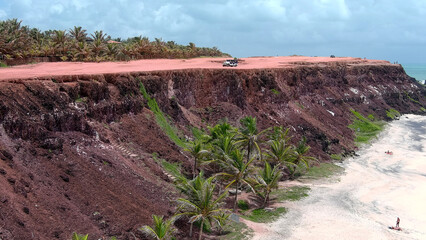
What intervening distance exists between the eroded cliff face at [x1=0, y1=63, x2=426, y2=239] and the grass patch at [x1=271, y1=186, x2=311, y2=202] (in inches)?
419

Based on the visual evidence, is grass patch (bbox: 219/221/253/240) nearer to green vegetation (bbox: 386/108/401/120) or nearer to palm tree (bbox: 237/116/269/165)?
palm tree (bbox: 237/116/269/165)

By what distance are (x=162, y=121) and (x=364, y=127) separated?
52.3 meters

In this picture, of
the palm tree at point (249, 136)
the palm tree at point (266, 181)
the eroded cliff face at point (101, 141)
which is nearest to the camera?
the eroded cliff face at point (101, 141)

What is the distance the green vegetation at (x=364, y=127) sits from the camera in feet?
244

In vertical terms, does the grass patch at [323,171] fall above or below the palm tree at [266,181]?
below

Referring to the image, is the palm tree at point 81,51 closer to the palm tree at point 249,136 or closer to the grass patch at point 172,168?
the grass patch at point 172,168

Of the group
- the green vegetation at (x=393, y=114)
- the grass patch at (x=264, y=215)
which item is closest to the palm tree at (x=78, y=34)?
the grass patch at (x=264, y=215)

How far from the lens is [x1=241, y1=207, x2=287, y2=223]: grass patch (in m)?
36.0

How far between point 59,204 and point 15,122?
7.34 m

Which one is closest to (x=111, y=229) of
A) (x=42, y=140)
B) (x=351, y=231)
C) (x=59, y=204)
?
(x=59, y=204)

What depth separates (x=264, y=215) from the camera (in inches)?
1457

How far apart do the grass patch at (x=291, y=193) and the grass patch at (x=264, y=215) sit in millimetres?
3258

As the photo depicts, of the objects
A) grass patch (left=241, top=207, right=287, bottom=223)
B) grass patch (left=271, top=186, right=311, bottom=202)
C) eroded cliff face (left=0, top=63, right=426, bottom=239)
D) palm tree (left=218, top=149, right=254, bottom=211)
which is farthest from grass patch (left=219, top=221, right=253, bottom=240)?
grass patch (left=271, top=186, right=311, bottom=202)

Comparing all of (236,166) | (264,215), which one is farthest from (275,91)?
(236,166)
